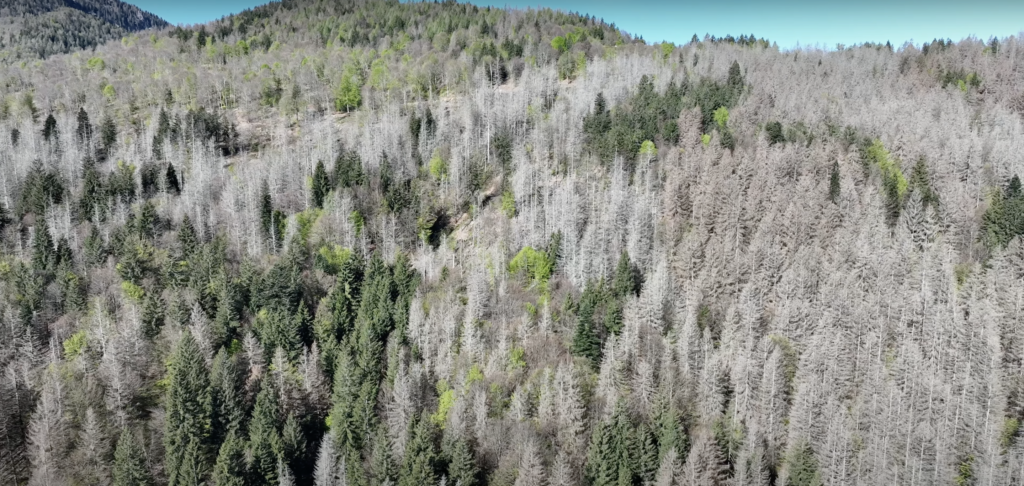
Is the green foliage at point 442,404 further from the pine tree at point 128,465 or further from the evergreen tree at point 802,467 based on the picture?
the evergreen tree at point 802,467

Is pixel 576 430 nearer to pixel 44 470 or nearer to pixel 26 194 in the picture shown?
pixel 44 470

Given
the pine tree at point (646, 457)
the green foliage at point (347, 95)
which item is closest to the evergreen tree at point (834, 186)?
the pine tree at point (646, 457)

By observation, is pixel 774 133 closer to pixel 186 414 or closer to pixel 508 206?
pixel 508 206

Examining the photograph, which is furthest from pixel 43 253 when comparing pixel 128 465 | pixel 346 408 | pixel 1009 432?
pixel 1009 432

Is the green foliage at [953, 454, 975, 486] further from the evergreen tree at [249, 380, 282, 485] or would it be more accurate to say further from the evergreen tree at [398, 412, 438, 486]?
the evergreen tree at [249, 380, 282, 485]

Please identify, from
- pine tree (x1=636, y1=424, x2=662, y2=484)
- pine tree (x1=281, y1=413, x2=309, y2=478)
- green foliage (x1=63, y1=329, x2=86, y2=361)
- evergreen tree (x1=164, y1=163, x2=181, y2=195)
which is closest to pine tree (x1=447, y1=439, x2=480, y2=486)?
pine tree (x1=636, y1=424, x2=662, y2=484)

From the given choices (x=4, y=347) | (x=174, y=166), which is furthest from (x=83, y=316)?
(x=174, y=166)

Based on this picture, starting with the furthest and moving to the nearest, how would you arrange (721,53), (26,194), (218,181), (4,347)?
(721,53) → (218,181) → (26,194) → (4,347)

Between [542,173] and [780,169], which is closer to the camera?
[780,169]
